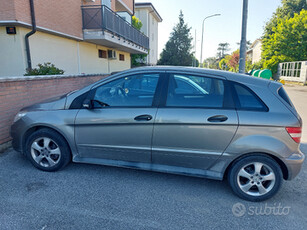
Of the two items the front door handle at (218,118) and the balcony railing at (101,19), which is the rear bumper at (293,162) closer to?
the front door handle at (218,118)

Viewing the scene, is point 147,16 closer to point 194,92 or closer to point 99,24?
point 99,24

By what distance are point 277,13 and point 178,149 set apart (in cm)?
4177

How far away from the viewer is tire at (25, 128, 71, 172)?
3.12 meters

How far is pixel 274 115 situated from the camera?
2.46 m

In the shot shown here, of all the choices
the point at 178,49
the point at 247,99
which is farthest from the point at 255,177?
the point at 178,49

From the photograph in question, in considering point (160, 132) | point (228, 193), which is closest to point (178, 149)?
point (160, 132)

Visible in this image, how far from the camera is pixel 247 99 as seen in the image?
259 cm

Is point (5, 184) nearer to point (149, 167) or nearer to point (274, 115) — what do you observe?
point (149, 167)

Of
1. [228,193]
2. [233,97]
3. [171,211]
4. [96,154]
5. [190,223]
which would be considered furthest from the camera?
[96,154]

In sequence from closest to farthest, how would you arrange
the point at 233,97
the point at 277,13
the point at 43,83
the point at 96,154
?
the point at 233,97 → the point at 96,154 → the point at 43,83 → the point at 277,13

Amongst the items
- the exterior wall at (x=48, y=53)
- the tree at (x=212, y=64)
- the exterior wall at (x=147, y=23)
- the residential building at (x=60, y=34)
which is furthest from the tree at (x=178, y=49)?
the tree at (x=212, y=64)

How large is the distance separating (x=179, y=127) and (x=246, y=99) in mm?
907

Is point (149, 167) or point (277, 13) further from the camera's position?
point (277, 13)

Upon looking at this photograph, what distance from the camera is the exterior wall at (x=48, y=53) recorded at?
6727 millimetres
